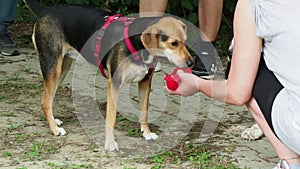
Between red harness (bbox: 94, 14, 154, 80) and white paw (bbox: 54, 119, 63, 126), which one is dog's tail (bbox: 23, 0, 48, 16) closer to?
red harness (bbox: 94, 14, 154, 80)

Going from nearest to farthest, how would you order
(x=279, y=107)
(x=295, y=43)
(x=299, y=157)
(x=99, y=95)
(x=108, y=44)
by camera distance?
(x=295, y=43), (x=279, y=107), (x=299, y=157), (x=108, y=44), (x=99, y=95)

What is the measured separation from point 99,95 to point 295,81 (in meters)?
2.68

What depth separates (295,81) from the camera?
9.09 ft

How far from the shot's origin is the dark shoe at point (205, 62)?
543 centimetres

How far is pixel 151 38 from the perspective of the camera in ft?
12.7

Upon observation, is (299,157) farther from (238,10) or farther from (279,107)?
(238,10)

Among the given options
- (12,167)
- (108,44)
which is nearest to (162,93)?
(108,44)

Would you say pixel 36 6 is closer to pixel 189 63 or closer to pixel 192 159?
pixel 189 63

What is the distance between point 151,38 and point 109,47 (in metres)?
0.36

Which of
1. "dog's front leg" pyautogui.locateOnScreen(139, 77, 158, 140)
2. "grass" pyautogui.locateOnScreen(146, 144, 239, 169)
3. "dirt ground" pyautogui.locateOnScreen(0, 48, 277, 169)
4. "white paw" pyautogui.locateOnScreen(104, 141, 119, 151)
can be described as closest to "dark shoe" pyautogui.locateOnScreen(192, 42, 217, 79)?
"dirt ground" pyautogui.locateOnScreen(0, 48, 277, 169)

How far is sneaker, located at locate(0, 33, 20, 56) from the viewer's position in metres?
6.43

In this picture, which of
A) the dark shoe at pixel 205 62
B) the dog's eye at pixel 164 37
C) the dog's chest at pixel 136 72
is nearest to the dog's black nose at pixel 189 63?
the dog's eye at pixel 164 37

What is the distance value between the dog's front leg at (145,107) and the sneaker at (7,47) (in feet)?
A: 8.17

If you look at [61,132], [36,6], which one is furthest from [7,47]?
[61,132]
